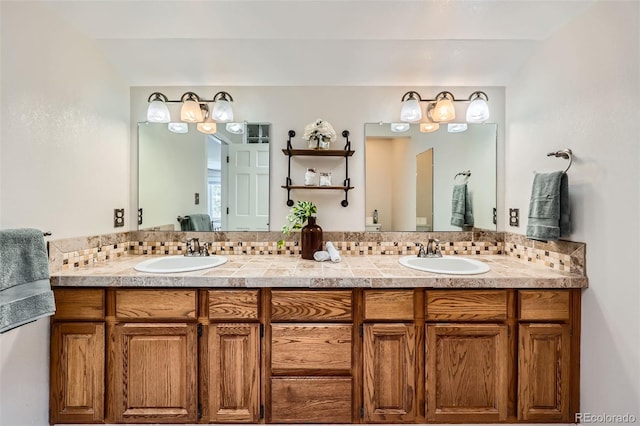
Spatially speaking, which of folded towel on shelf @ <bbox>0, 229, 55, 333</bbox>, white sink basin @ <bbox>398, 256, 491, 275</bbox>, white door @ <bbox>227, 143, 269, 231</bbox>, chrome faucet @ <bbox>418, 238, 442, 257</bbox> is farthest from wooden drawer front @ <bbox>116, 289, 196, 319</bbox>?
chrome faucet @ <bbox>418, 238, 442, 257</bbox>

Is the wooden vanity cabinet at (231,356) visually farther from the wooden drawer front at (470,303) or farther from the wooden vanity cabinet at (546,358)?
the wooden vanity cabinet at (546,358)

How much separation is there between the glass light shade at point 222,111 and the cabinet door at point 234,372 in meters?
1.41

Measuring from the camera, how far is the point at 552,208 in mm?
1522

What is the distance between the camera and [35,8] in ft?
4.68

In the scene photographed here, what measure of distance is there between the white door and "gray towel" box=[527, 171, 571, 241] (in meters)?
1.71

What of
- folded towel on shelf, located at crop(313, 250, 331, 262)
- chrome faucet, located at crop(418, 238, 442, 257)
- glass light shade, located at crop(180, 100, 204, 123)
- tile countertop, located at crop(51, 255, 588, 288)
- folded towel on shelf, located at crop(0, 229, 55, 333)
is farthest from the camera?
glass light shade, located at crop(180, 100, 204, 123)

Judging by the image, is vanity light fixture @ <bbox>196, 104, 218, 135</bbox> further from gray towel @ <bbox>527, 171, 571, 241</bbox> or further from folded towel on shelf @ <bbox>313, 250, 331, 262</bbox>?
gray towel @ <bbox>527, 171, 571, 241</bbox>

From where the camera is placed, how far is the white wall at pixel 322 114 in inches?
83.5

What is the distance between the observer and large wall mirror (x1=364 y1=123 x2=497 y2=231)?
6.93 ft

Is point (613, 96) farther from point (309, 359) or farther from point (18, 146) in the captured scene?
point (18, 146)

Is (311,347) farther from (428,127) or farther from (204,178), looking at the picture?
(428,127)

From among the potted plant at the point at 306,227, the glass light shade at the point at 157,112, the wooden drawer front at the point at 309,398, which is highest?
the glass light shade at the point at 157,112

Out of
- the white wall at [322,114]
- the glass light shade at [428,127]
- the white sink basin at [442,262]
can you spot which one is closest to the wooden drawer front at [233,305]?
the white wall at [322,114]

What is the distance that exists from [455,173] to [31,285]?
8.36ft
